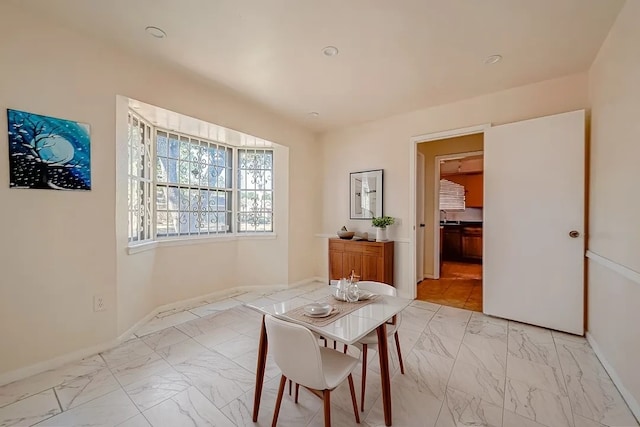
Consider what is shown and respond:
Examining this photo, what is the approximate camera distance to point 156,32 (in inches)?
85.4

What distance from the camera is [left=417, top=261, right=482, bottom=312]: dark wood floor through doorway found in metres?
3.66

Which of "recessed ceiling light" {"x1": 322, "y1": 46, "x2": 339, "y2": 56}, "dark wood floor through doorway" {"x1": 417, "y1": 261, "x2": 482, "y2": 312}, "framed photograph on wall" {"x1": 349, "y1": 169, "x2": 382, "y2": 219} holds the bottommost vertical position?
"dark wood floor through doorway" {"x1": 417, "y1": 261, "x2": 482, "y2": 312}

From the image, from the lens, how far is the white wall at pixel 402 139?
290 centimetres

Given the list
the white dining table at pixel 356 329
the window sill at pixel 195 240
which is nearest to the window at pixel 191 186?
the window sill at pixel 195 240

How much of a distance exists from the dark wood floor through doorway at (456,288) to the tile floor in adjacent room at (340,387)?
912mm

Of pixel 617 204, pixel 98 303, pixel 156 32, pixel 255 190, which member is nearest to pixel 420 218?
pixel 617 204

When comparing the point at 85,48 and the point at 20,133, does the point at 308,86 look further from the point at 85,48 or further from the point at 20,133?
the point at 20,133

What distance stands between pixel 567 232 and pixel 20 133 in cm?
484

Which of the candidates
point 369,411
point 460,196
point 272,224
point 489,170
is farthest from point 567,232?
point 460,196

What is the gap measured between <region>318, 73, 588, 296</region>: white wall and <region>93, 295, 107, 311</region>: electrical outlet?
311cm

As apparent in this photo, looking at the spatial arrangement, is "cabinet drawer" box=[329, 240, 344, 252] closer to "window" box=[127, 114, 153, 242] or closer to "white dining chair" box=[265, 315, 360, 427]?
"window" box=[127, 114, 153, 242]

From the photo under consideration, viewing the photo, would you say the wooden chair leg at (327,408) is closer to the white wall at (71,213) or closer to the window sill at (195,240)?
the white wall at (71,213)

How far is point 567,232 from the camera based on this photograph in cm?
268

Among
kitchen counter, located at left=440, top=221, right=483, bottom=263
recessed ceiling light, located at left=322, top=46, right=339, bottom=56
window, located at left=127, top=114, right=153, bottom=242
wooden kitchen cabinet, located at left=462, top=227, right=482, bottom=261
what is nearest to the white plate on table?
recessed ceiling light, located at left=322, top=46, right=339, bottom=56
